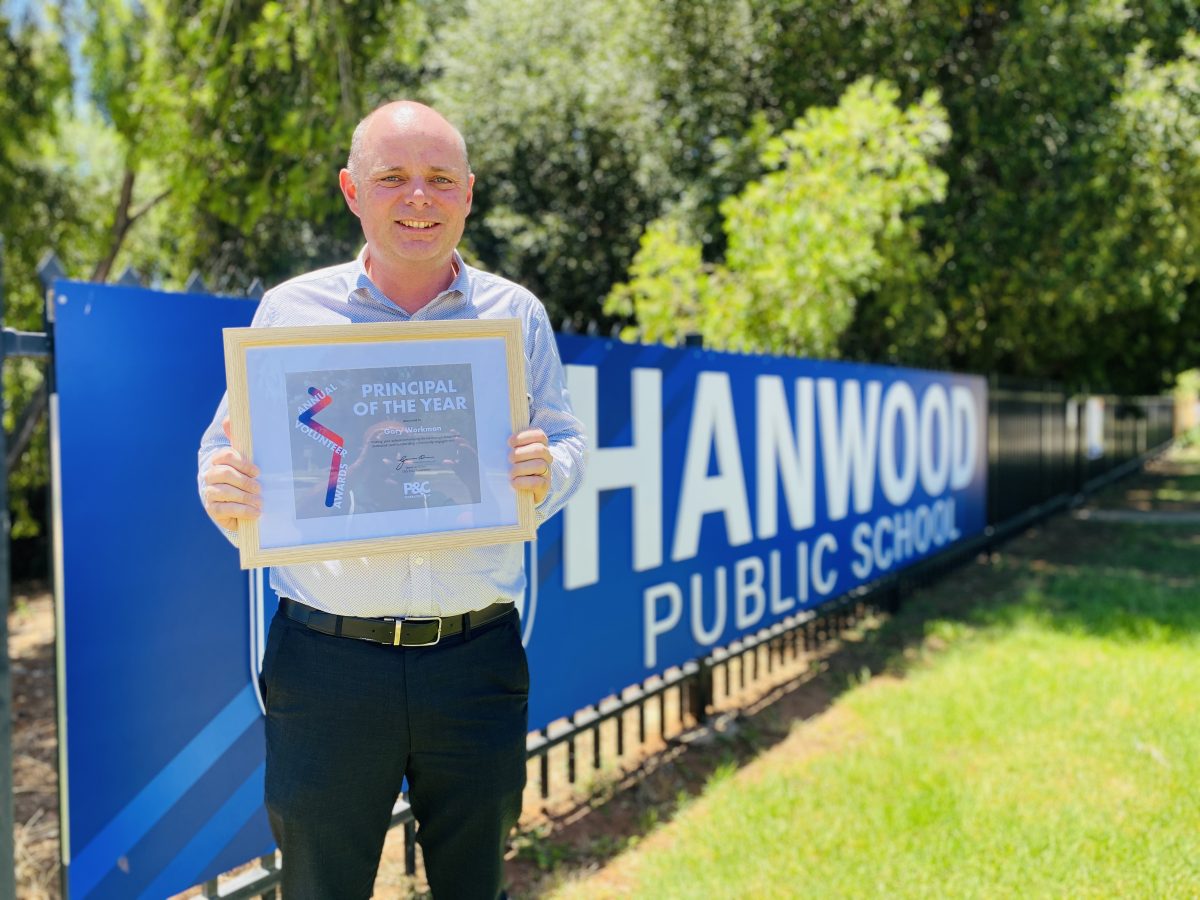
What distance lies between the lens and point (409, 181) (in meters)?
2.03

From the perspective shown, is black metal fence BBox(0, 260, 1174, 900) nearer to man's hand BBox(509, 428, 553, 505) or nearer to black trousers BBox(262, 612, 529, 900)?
black trousers BBox(262, 612, 529, 900)

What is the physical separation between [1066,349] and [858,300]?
7712mm

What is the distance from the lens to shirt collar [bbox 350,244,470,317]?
216 cm

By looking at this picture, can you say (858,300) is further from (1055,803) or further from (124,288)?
(124,288)

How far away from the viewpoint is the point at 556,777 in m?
4.55

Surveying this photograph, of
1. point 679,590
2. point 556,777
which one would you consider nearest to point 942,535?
point 679,590

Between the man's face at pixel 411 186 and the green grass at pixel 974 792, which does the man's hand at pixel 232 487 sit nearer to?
the man's face at pixel 411 186

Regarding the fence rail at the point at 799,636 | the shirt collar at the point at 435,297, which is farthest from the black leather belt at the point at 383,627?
the fence rail at the point at 799,636

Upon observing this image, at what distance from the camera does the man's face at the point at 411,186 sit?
2020 mm

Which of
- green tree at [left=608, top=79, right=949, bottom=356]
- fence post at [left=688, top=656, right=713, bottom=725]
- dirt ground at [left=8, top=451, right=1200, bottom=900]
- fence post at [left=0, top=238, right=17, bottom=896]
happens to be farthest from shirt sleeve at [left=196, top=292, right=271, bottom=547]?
green tree at [left=608, top=79, right=949, bottom=356]

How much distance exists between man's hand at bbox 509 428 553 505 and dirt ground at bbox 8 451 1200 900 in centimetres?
203

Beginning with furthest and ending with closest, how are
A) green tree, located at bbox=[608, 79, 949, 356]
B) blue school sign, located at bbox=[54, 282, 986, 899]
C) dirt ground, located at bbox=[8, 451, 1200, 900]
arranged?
1. green tree, located at bbox=[608, 79, 949, 356]
2. dirt ground, located at bbox=[8, 451, 1200, 900]
3. blue school sign, located at bbox=[54, 282, 986, 899]

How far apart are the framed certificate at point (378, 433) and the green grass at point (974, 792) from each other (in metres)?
1.99

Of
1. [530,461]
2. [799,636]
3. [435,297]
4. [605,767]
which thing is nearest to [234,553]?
[435,297]
